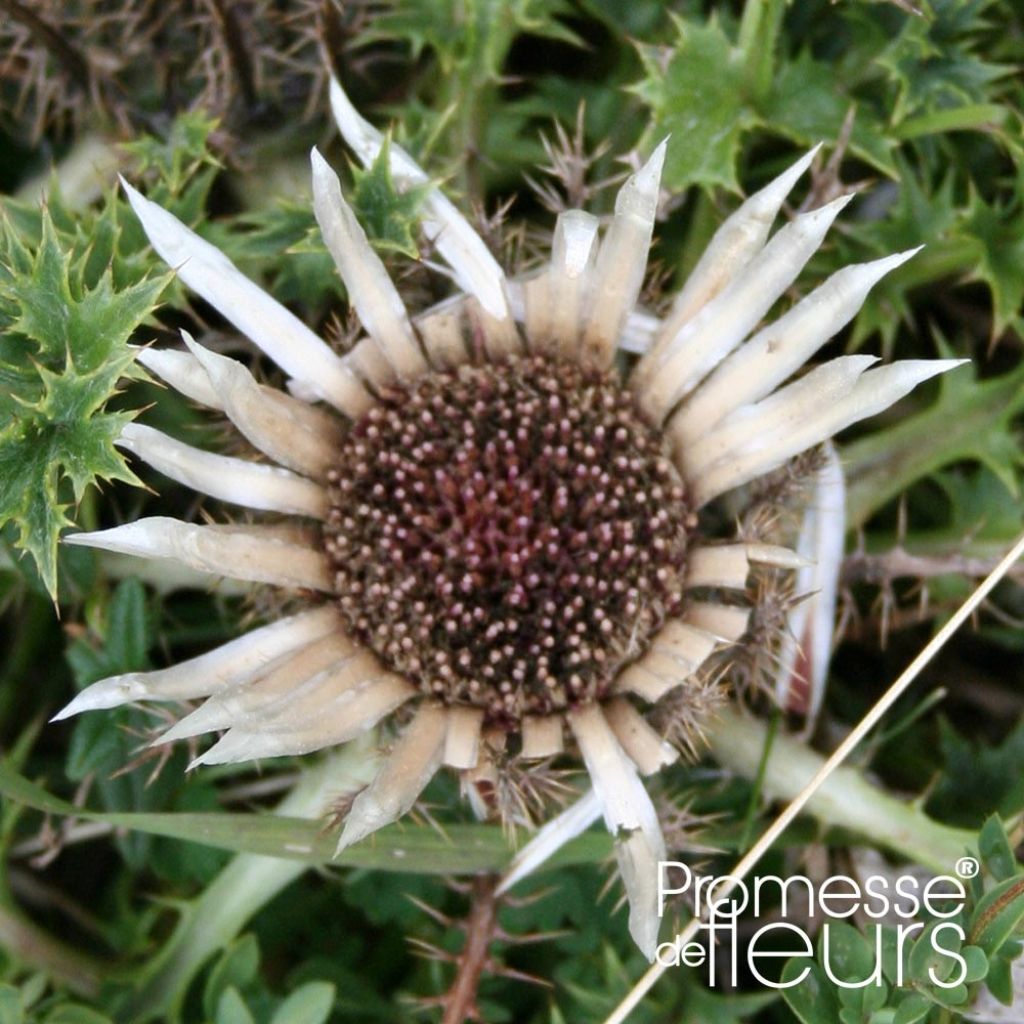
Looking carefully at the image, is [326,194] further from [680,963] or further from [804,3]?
[680,963]

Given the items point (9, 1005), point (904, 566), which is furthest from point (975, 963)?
point (9, 1005)

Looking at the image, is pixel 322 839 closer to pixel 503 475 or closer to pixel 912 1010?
pixel 503 475

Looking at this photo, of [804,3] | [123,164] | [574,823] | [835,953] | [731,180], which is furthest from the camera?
[804,3]

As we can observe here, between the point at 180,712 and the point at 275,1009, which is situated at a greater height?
the point at 180,712

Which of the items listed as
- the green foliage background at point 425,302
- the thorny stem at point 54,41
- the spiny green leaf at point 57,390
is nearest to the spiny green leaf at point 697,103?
the green foliage background at point 425,302

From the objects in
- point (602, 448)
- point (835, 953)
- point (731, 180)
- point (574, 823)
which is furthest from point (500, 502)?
point (835, 953)

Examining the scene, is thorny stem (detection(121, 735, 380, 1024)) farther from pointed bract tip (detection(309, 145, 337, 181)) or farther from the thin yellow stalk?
pointed bract tip (detection(309, 145, 337, 181))

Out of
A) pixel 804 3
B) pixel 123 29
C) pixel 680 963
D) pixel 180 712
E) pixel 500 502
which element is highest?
pixel 804 3
